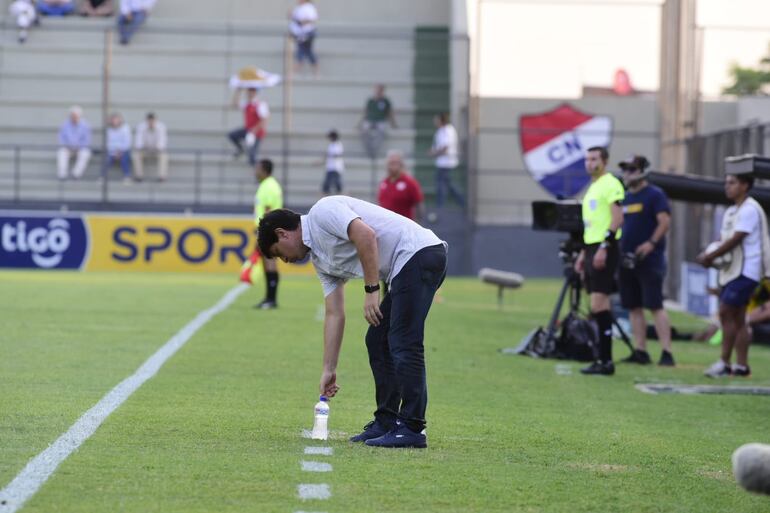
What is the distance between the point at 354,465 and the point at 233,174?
2539 cm

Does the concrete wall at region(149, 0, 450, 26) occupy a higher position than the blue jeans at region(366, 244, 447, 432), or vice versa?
the concrete wall at region(149, 0, 450, 26)

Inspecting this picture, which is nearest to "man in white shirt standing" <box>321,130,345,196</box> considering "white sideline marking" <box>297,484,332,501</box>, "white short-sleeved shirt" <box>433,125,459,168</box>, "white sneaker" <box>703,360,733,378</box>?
"white short-sleeved shirt" <box>433,125,459,168</box>

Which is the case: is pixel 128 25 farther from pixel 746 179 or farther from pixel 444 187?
pixel 746 179

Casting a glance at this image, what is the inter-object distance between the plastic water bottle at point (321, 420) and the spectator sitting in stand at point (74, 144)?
2418cm

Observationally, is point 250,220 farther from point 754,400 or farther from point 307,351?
point 754,400

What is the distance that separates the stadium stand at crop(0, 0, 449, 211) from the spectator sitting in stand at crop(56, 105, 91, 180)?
10.4 inches

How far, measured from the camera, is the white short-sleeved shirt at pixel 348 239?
754 cm

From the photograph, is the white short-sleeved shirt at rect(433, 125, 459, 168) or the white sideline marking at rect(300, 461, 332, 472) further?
the white short-sleeved shirt at rect(433, 125, 459, 168)

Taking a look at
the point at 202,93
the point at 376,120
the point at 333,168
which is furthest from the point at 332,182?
the point at 202,93

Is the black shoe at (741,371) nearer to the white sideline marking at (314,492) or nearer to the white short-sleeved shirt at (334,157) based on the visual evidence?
the white sideline marking at (314,492)

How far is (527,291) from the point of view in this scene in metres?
25.8

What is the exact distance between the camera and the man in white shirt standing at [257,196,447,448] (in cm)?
750

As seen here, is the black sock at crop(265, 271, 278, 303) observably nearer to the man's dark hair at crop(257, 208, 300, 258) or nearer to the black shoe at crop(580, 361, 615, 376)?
the black shoe at crop(580, 361, 615, 376)

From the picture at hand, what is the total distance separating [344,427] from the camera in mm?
8727
